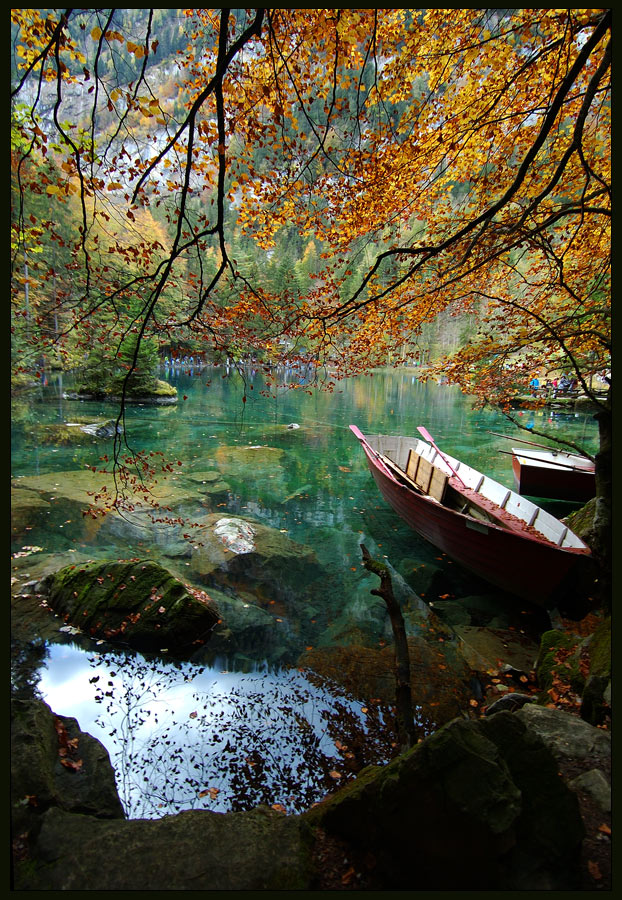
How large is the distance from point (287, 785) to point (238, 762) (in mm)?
516

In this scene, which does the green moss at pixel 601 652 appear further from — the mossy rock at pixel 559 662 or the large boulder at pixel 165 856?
the large boulder at pixel 165 856

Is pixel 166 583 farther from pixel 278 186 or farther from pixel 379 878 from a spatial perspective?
pixel 278 186

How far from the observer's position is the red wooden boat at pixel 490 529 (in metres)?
5.31

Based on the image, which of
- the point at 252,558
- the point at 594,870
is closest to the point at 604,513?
the point at 594,870

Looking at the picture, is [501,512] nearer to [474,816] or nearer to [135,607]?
[474,816]

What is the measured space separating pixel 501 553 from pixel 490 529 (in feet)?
1.37

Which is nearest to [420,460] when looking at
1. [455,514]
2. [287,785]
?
[455,514]

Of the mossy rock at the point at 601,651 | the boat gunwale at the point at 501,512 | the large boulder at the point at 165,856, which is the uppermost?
the boat gunwale at the point at 501,512

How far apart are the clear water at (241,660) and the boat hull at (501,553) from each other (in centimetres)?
68

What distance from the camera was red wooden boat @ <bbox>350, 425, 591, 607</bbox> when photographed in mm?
5309

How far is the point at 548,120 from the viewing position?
2.29 metres

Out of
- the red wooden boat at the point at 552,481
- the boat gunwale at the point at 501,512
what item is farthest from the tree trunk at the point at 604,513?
the red wooden boat at the point at 552,481

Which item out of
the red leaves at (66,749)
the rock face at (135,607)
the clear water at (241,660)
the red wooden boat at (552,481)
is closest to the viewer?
the red leaves at (66,749)

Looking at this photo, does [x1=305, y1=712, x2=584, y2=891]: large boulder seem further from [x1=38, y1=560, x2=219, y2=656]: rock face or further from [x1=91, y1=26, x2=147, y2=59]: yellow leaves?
[x1=91, y1=26, x2=147, y2=59]: yellow leaves
